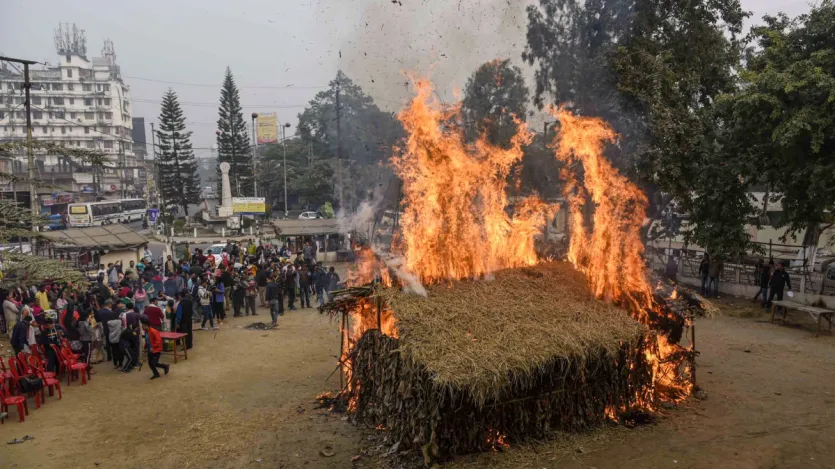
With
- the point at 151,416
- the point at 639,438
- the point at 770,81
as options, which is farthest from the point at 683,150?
the point at 151,416

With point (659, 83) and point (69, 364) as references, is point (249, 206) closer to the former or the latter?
point (69, 364)

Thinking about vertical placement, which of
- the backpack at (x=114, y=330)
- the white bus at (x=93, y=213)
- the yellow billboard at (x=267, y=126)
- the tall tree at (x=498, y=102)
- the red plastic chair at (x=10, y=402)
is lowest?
the red plastic chair at (x=10, y=402)

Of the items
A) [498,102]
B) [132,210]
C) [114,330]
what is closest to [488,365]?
[114,330]

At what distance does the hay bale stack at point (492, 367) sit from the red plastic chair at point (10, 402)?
6.08 meters

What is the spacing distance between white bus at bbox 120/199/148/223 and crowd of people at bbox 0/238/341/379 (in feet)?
128

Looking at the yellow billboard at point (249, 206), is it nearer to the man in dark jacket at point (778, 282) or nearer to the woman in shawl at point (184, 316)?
the woman in shawl at point (184, 316)

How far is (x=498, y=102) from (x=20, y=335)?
17.7 metres

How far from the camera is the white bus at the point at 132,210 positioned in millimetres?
56250

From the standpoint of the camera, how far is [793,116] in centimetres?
1528

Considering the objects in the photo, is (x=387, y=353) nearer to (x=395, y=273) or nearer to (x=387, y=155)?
(x=395, y=273)

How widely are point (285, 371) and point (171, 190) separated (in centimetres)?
5082

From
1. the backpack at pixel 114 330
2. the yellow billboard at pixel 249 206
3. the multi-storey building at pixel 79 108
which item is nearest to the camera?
the backpack at pixel 114 330

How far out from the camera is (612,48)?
710 inches

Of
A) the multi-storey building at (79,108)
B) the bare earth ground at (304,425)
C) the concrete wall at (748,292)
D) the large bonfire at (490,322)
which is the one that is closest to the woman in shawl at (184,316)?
the bare earth ground at (304,425)
